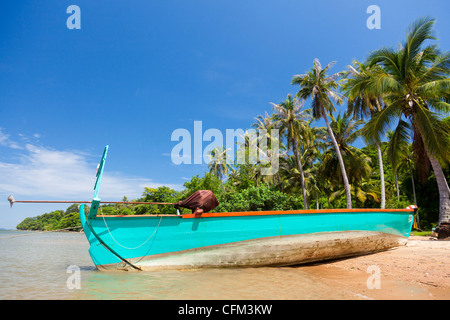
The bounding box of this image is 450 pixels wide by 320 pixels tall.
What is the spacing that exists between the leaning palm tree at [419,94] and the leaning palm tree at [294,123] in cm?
995

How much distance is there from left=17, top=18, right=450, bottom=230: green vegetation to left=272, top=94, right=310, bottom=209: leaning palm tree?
0.30 feet

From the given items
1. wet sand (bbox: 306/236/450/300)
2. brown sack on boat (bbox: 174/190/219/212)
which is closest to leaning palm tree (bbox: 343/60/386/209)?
wet sand (bbox: 306/236/450/300)

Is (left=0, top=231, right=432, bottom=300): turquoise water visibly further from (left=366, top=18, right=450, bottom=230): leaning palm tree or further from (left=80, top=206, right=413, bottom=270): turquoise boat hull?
(left=366, top=18, right=450, bottom=230): leaning palm tree

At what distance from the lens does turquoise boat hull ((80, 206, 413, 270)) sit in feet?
20.1

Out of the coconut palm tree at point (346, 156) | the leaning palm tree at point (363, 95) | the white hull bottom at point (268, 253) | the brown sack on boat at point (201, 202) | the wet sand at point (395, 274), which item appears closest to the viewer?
the wet sand at point (395, 274)

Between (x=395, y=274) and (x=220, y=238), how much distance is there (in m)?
3.93

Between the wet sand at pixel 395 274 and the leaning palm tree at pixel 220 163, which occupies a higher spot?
the leaning palm tree at pixel 220 163

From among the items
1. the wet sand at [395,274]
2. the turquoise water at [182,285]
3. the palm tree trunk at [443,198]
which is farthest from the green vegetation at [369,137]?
the turquoise water at [182,285]

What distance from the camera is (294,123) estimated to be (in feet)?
79.7

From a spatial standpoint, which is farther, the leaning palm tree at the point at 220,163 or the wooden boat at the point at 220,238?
the leaning palm tree at the point at 220,163

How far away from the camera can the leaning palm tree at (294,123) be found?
24.2 m

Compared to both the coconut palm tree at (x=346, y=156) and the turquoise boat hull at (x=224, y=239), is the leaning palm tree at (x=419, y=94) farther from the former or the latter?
the coconut palm tree at (x=346, y=156)

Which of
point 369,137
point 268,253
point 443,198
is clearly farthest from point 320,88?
point 268,253
